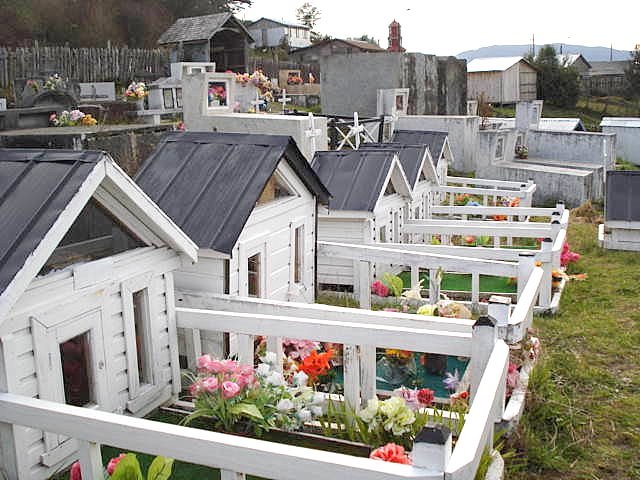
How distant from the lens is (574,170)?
1009 inches

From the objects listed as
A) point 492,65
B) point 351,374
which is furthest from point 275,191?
point 492,65

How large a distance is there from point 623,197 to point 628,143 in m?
26.7

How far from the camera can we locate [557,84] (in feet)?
180

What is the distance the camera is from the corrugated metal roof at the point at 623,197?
45.9ft

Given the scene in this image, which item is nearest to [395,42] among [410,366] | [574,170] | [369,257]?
[574,170]

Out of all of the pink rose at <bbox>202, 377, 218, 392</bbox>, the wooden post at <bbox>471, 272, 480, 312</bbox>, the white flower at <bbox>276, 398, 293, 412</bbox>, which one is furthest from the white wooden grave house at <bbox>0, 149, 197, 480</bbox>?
the wooden post at <bbox>471, 272, 480, 312</bbox>

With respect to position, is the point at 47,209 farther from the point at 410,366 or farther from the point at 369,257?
the point at 369,257

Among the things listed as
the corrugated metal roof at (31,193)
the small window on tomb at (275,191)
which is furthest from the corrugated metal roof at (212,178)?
the corrugated metal roof at (31,193)

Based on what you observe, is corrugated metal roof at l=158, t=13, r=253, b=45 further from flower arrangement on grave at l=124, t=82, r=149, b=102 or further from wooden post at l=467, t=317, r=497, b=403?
wooden post at l=467, t=317, r=497, b=403

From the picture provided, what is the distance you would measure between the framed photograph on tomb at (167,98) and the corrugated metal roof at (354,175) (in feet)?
20.2

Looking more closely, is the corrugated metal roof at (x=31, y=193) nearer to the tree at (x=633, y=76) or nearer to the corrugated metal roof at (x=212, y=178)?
the corrugated metal roof at (x=212, y=178)

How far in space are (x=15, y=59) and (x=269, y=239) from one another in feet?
78.3

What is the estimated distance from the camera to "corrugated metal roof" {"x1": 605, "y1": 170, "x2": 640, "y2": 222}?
13977 millimetres

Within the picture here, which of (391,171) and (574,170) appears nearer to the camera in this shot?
(391,171)
